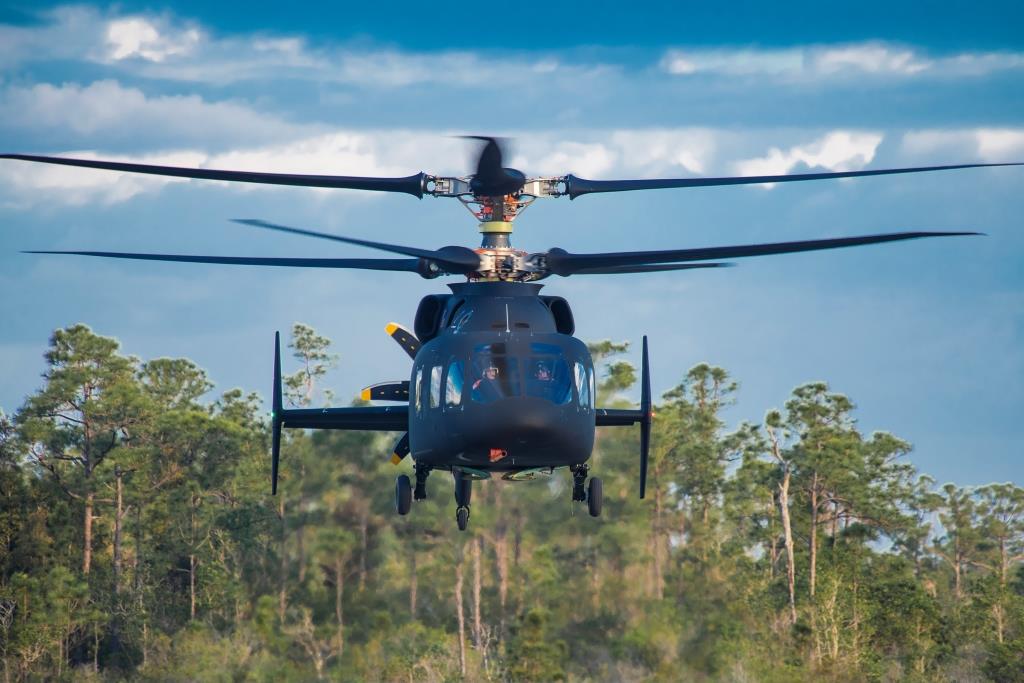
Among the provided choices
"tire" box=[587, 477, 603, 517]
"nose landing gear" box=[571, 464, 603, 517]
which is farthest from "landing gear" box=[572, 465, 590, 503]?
"tire" box=[587, 477, 603, 517]

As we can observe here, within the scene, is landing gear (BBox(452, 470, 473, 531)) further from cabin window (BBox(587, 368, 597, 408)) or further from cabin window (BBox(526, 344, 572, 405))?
cabin window (BBox(526, 344, 572, 405))

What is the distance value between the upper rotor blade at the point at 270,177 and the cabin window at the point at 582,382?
3822mm

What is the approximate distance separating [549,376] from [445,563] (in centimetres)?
4255

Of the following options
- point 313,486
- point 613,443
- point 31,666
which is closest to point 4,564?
point 31,666

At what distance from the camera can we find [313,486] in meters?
66.4

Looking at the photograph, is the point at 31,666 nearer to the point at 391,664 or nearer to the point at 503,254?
the point at 391,664

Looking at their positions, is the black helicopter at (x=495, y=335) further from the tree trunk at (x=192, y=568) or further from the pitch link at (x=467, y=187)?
the tree trunk at (x=192, y=568)

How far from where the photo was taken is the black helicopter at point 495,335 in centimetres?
2342

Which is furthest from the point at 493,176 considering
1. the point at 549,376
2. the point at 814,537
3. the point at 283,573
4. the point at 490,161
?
the point at 283,573

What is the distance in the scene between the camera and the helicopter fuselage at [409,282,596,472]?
2345cm

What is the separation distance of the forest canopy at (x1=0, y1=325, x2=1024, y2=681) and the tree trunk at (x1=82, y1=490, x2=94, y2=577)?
0.10 meters

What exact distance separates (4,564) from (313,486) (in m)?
11.7

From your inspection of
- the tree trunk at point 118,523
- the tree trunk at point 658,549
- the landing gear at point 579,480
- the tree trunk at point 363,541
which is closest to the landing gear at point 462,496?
the landing gear at point 579,480

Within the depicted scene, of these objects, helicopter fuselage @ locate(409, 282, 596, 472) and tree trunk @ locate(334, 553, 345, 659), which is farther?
tree trunk @ locate(334, 553, 345, 659)
